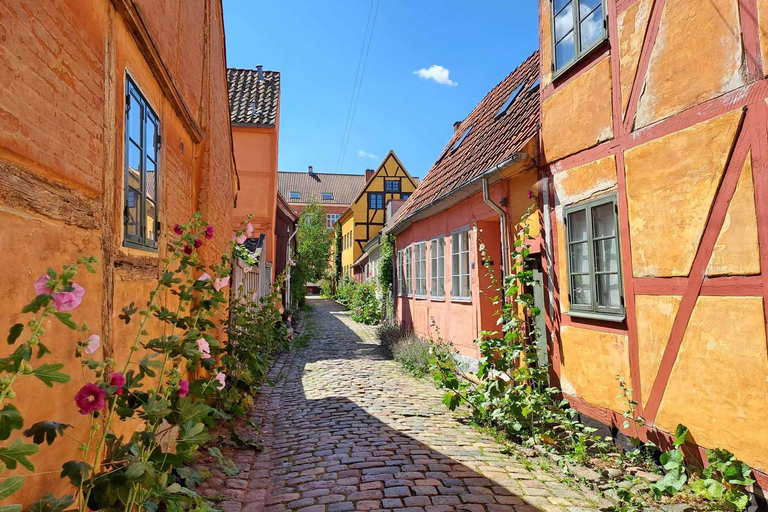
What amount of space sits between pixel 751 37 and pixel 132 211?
14.8ft

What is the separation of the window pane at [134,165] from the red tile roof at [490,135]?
4.45 metres

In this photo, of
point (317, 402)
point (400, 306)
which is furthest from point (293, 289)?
point (317, 402)

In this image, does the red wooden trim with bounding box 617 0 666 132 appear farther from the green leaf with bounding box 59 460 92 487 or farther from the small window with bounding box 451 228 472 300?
the green leaf with bounding box 59 460 92 487

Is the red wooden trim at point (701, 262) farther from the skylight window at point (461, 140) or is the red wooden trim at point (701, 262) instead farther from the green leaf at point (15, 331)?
the skylight window at point (461, 140)

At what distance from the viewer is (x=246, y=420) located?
5391mm

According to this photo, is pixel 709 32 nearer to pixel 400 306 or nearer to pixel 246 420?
pixel 246 420

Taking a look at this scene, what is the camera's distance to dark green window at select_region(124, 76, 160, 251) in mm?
3154

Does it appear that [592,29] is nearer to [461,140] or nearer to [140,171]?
[140,171]

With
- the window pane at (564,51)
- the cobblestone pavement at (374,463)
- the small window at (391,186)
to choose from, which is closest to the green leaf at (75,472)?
the cobblestone pavement at (374,463)

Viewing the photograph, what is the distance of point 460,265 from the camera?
29.0 feet

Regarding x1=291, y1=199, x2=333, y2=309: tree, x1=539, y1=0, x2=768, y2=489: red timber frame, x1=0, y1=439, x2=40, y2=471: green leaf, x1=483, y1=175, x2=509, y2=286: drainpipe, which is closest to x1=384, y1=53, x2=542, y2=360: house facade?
x1=483, y1=175, x2=509, y2=286: drainpipe

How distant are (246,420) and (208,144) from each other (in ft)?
10.5

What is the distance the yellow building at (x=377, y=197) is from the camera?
3309 cm

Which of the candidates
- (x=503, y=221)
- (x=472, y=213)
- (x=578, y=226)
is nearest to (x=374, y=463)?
(x=578, y=226)
